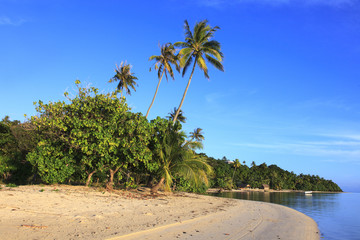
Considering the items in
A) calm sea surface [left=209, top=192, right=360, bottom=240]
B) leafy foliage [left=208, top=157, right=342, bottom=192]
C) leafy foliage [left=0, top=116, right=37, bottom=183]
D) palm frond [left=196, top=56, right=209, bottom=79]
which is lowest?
calm sea surface [left=209, top=192, right=360, bottom=240]

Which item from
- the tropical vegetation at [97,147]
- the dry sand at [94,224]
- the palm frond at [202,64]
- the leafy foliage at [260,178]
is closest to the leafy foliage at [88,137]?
the tropical vegetation at [97,147]

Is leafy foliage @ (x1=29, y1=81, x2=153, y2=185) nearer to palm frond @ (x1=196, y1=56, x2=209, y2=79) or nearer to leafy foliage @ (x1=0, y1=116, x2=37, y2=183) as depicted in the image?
leafy foliage @ (x1=0, y1=116, x2=37, y2=183)

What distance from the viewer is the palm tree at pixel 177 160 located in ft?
56.3

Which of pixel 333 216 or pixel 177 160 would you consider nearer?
pixel 177 160

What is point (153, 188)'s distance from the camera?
18000 mm

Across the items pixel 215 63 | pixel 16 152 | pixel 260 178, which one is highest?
pixel 215 63

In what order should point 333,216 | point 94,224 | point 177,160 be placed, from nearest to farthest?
1. point 94,224
2. point 177,160
3. point 333,216

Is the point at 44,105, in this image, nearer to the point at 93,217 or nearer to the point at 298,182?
the point at 93,217

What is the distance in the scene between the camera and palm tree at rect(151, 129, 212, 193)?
17.2 m

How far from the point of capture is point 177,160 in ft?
58.0

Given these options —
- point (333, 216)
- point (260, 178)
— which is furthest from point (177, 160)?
point (260, 178)

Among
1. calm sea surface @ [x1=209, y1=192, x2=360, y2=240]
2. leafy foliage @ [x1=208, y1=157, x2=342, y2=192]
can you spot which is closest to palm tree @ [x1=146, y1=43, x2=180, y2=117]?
calm sea surface @ [x1=209, y1=192, x2=360, y2=240]

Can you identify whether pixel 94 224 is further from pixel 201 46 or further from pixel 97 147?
pixel 201 46

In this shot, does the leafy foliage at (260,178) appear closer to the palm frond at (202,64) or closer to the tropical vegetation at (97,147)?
the palm frond at (202,64)
